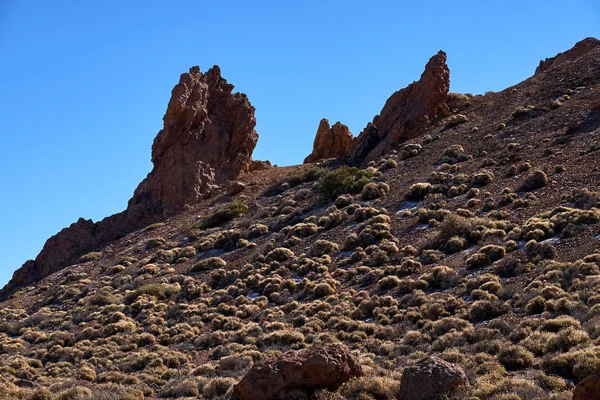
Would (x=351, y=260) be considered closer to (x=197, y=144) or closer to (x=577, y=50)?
(x=197, y=144)

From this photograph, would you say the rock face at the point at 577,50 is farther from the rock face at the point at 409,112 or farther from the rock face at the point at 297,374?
the rock face at the point at 297,374

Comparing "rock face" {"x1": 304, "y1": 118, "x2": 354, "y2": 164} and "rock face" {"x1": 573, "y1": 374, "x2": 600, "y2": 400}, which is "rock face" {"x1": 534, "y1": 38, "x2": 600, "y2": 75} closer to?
"rock face" {"x1": 304, "y1": 118, "x2": 354, "y2": 164}

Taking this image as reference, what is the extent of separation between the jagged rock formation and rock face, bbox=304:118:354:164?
6.54 metres

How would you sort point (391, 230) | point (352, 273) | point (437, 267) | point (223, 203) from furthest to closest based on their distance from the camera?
point (223, 203)
point (391, 230)
point (352, 273)
point (437, 267)

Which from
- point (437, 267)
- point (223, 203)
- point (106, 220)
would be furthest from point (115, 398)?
point (106, 220)

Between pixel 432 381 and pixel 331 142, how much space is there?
157ft

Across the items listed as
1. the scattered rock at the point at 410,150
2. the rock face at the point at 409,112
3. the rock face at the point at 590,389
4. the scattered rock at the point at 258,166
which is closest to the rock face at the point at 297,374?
the rock face at the point at 590,389

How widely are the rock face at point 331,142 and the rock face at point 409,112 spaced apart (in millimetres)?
4389

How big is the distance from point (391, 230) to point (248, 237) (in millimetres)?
10835

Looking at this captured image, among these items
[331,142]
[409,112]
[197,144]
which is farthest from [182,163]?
[409,112]

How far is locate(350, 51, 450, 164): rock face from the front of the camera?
49375 millimetres

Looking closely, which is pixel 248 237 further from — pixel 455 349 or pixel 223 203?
pixel 455 349

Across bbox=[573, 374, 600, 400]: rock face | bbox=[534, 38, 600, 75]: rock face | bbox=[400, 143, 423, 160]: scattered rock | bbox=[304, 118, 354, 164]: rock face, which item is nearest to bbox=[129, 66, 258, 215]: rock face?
bbox=[304, 118, 354, 164]: rock face

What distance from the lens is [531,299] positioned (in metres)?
17.8
